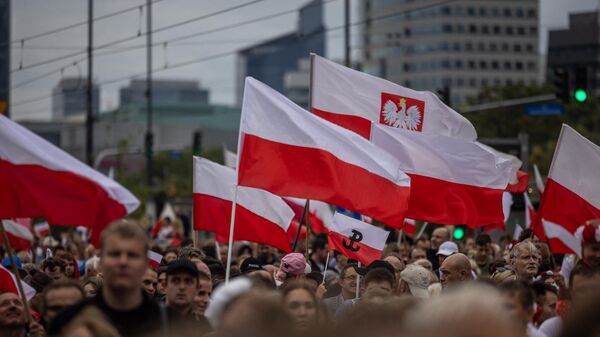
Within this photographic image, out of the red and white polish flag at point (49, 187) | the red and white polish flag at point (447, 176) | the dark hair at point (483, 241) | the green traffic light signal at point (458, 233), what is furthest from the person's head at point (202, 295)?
the green traffic light signal at point (458, 233)

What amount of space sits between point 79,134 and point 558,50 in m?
59.9

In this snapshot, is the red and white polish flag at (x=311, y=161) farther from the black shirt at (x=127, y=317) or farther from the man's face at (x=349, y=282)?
the black shirt at (x=127, y=317)

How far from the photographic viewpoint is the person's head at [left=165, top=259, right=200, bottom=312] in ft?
27.5

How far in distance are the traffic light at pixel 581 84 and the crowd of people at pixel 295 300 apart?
13.7 metres

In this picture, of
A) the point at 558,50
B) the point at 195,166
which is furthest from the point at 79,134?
the point at 195,166

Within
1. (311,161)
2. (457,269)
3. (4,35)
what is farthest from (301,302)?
(4,35)

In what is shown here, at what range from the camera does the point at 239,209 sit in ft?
48.4

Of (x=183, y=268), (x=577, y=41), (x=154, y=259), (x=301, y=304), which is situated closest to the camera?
(x=301, y=304)

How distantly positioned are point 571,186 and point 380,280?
3.41m

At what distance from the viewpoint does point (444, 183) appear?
14.2 m

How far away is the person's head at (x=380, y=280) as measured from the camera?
34.7 feet

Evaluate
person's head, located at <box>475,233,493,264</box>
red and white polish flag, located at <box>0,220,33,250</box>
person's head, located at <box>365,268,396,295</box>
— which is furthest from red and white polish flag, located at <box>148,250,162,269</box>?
red and white polish flag, located at <box>0,220,33,250</box>

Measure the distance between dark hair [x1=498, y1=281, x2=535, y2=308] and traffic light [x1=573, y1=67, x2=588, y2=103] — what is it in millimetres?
20727

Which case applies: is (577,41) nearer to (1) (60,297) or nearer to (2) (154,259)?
(2) (154,259)
